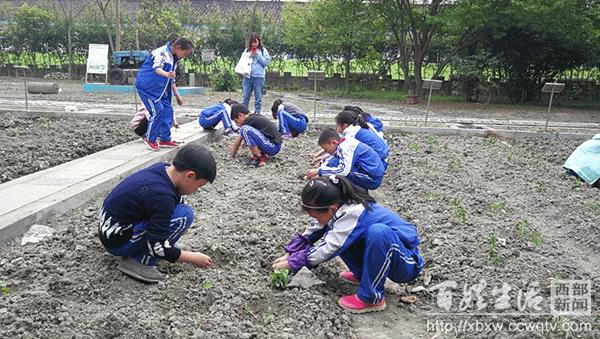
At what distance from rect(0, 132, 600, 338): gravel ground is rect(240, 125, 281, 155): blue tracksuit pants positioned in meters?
0.60

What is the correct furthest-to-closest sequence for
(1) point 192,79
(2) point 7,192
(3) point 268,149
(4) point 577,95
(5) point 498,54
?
(1) point 192,79, (4) point 577,95, (5) point 498,54, (3) point 268,149, (2) point 7,192

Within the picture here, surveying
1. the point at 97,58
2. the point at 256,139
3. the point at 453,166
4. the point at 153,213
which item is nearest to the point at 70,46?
the point at 97,58

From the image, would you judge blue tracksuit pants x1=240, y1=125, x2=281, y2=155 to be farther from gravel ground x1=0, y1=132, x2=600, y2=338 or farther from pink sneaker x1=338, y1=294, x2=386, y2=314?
pink sneaker x1=338, y1=294, x2=386, y2=314

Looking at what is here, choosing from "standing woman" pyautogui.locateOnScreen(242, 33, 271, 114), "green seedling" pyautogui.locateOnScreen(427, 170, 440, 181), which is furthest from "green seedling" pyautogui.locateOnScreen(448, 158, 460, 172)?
"standing woman" pyautogui.locateOnScreen(242, 33, 271, 114)

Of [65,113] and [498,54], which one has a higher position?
[498,54]

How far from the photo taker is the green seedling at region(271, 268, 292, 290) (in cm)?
304

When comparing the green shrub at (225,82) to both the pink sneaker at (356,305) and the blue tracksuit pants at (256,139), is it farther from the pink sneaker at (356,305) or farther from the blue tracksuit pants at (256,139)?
the pink sneaker at (356,305)

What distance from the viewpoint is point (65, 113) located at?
8.70 metres

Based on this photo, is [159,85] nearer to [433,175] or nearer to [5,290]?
[433,175]

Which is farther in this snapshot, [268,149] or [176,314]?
[268,149]

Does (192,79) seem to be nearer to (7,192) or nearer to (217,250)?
(7,192)

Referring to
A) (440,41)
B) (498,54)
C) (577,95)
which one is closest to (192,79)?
(440,41)

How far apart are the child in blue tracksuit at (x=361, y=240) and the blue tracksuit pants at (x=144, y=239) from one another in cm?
70

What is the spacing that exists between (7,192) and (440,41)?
16606 millimetres
